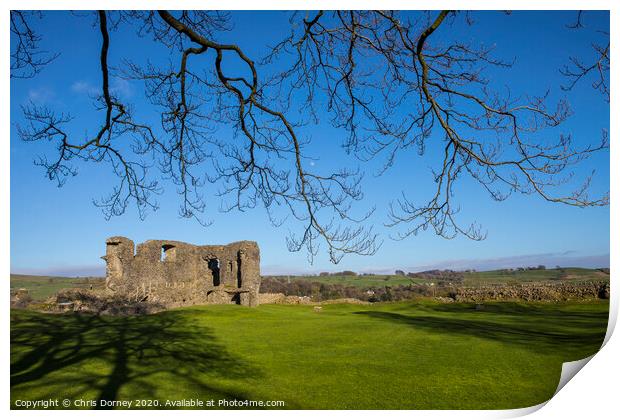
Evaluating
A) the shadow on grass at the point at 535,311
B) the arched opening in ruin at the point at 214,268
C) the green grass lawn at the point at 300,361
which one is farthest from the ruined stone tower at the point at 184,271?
the shadow on grass at the point at 535,311

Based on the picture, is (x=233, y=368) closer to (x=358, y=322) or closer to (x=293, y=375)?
(x=293, y=375)

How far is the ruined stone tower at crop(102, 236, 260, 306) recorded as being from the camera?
21.3 metres

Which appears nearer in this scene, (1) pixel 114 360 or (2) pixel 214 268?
(1) pixel 114 360

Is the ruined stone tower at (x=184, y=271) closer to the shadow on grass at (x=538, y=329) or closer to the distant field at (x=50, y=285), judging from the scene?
the distant field at (x=50, y=285)

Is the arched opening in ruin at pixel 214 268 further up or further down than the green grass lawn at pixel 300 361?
further up

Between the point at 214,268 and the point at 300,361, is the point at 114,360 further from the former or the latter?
the point at 214,268

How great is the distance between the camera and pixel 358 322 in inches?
535

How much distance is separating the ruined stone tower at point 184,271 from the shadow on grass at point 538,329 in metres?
12.4

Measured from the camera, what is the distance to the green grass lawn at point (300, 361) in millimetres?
5840

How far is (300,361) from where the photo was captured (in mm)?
7766

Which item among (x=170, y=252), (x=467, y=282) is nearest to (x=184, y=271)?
(x=170, y=252)

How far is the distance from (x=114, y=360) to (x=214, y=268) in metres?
20.9
